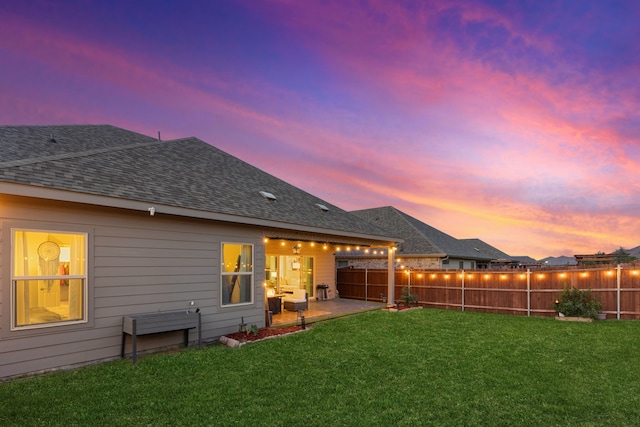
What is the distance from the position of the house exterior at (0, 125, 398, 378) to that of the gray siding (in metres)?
0.02

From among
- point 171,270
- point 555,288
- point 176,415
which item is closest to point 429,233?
point 555,288

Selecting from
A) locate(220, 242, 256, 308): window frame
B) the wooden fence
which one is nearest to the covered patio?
locate(220, 242, 256, 308): window frame

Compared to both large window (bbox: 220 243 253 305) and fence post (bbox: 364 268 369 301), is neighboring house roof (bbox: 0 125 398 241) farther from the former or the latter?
fence post (bbox: 364 268 369 301)

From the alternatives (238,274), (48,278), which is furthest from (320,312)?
(48,278)

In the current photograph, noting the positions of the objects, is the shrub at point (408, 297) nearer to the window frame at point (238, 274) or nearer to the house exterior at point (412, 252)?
the house exterior at point (412, 252)

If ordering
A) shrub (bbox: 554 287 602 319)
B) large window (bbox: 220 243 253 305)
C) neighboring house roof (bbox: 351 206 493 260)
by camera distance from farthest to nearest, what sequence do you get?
1. neighboring house roof (bbox: 351 206 493 260)
2. shrub (bbox: 554 287 602 319)
3. large window (bbox: 220 243 253 305)

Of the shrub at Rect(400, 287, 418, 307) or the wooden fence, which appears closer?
the wooden fence

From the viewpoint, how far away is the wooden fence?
36.0ft

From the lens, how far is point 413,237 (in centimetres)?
2097

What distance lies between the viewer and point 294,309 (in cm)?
1226

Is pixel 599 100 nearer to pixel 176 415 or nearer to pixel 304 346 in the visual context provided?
pixel 304 346

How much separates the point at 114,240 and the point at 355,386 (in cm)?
499

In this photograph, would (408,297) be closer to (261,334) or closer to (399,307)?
(399,307)

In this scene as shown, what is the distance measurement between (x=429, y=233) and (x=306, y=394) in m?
19.0
